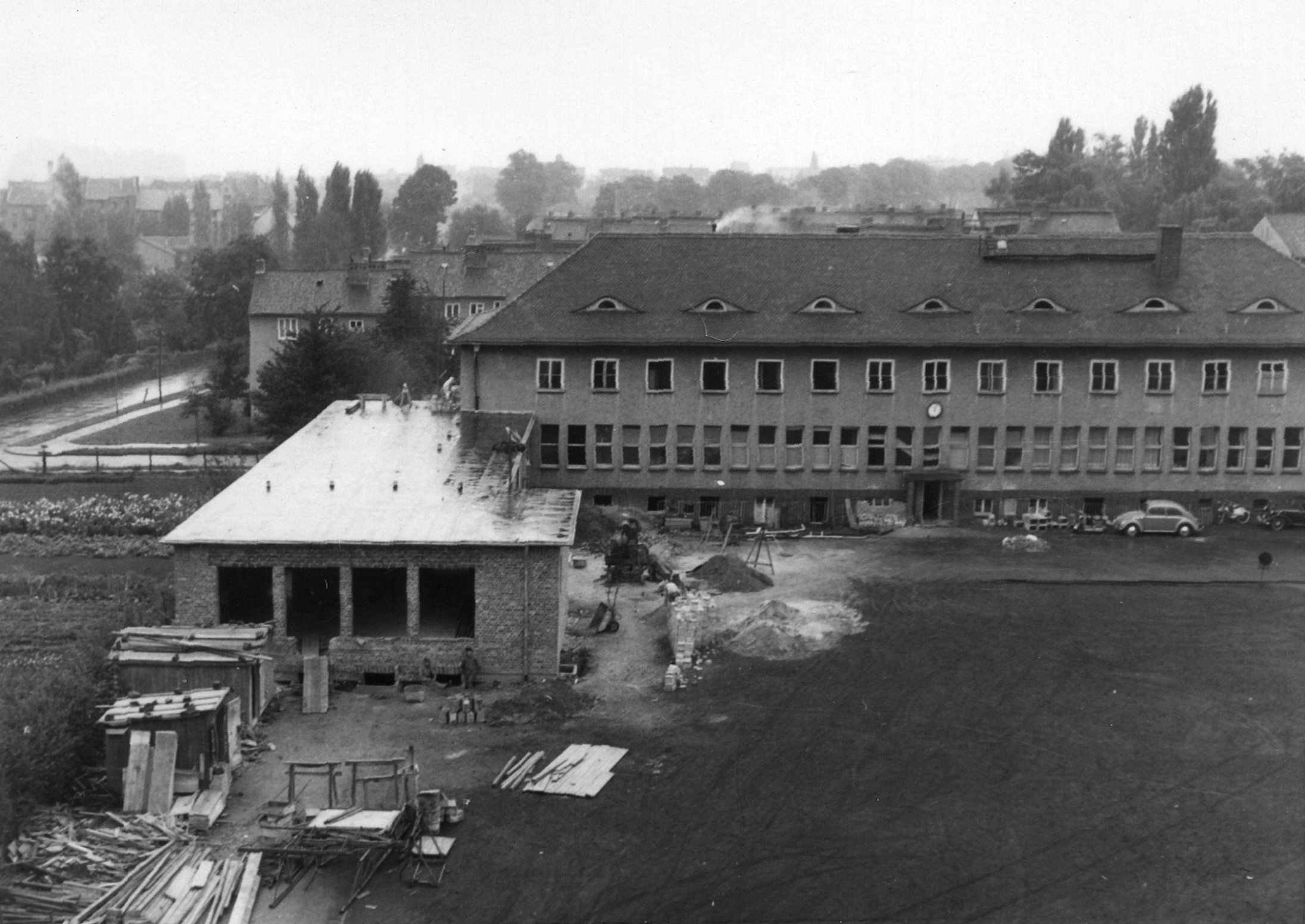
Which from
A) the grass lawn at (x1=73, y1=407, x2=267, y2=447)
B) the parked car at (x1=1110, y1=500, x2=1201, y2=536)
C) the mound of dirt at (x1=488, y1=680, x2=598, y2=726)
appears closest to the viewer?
the mound of dirt at (x1=488, y1=680, x2=598, y2=726)

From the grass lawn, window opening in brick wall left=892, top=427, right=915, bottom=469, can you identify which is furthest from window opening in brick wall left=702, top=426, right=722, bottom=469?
the grass lawn

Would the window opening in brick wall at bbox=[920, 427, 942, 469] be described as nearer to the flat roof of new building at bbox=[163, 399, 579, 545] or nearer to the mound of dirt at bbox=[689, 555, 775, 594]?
the mound of dirt at bbox=[689, 555, 775, 594]

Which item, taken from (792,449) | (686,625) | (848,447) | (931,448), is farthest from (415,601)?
(931,448)

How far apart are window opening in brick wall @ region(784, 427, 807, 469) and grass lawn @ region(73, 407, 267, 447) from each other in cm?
3508

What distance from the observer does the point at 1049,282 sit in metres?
54.0

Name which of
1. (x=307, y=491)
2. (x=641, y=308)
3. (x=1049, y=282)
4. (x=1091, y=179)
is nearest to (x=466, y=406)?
(x=641, y=308)

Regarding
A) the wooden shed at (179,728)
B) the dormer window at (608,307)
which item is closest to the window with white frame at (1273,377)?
the dormer window at (608,307)

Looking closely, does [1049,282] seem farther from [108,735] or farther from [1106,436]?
[108,735]

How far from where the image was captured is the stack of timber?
26.6 metres

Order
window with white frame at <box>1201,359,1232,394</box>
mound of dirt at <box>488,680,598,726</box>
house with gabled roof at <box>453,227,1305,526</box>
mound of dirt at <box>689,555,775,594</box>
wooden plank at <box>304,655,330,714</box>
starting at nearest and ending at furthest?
mound of dirt at <box>488,680,598,726</box> → wooden plank at <box>304,655,330,714</box> → mound of dirt at <box>689,555,775,594</box> → house with gabled roof at <box>453,227,1305,526</box> → window with white frame at <box>1201,359,1232,394</box>

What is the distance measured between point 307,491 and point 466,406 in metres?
16.9

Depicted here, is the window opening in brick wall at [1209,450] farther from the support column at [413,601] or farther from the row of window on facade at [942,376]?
the support column at [413,601]

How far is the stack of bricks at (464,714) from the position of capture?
30188mm

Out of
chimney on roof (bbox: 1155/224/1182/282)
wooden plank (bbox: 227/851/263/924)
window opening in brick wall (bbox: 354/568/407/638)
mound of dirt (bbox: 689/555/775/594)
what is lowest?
wooden plank (bbox: 227/851/263/924)
